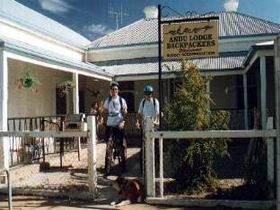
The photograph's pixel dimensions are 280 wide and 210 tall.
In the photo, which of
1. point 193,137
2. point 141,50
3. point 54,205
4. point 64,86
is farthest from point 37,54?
point 141,50

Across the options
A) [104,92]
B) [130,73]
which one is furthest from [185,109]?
[104,92]

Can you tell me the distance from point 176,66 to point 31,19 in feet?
19.9

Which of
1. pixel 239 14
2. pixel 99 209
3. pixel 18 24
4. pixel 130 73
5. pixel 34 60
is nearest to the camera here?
pixel 99 209

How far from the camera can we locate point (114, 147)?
33.8ft

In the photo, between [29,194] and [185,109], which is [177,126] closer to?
[185,109]

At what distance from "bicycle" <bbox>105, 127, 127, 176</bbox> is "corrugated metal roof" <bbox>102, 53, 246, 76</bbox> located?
8.67 m

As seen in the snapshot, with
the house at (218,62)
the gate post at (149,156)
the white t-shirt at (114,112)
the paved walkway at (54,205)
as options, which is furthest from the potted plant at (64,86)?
the gate post at (149,156)

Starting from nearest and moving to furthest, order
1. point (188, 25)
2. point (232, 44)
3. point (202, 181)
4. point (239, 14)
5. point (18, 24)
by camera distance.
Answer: point (202, 181) → point (188, 25) → point (18, 24) → point (232, 44) → point (239, 14)

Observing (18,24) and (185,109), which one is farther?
(18,24)

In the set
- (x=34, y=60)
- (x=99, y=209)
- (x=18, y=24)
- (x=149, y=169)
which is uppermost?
(x=18, y=24)

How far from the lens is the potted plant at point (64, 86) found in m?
17.2

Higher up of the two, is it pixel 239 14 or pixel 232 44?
pixel 239 14

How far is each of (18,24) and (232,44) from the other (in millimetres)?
10081

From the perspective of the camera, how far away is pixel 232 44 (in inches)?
860
